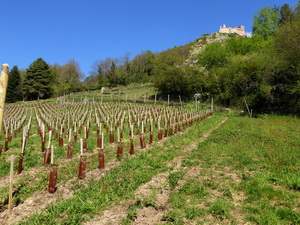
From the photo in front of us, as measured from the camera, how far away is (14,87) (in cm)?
9075

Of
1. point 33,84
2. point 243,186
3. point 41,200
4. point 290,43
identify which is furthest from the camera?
point 33,84

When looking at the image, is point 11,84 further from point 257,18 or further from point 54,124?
point 54,124

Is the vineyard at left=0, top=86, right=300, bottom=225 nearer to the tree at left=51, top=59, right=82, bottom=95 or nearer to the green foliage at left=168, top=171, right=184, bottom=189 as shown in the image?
the green foliage at left=168, top=171, right=184, bottom=189

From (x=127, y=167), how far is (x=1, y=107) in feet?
22.9

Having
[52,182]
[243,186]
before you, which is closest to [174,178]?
[243,186]

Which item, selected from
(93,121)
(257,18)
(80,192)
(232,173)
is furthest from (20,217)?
(257,18)

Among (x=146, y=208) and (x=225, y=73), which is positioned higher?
(x=225, y=73)

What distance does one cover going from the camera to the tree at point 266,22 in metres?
95.4

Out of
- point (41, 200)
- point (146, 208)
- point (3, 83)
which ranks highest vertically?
point (3, 83)

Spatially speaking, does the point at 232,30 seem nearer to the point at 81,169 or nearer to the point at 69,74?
the point at 69,74

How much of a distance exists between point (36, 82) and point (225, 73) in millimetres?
45135

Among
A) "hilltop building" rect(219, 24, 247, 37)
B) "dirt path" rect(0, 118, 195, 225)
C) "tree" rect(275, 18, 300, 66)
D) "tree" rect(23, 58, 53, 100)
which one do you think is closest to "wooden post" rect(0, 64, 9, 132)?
"dirt path" rect(0, 118, 195, 225)

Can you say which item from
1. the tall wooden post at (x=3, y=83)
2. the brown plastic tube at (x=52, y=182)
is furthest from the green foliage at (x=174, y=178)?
the tall wooden post at (x=3, y=83)

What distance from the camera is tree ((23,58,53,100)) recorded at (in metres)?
89.8
